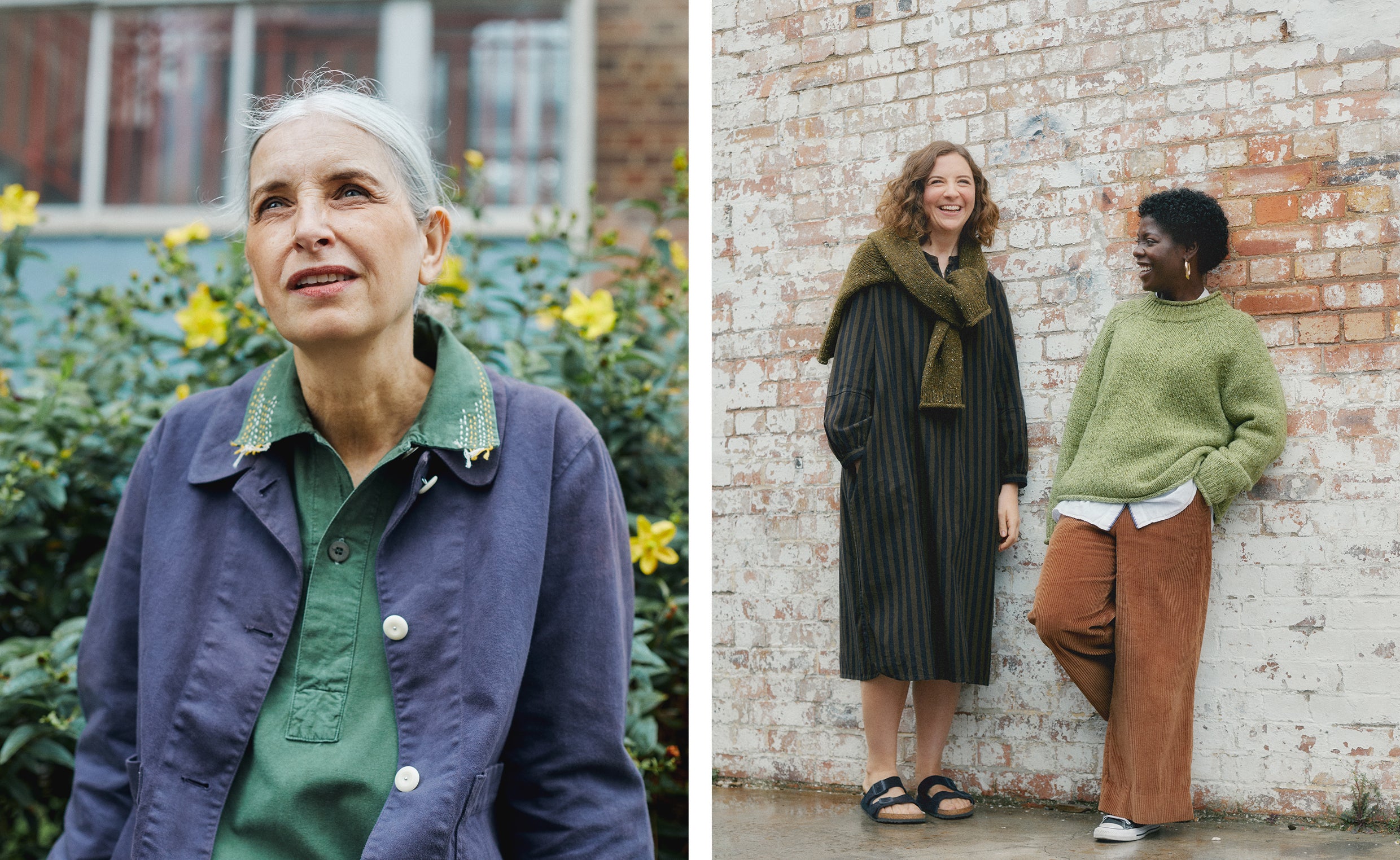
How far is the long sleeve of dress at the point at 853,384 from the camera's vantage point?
1.56 m

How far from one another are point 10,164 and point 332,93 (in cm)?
617

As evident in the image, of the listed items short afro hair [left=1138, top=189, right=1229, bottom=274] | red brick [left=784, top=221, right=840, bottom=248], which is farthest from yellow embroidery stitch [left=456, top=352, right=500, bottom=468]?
short afro hair [left=1138, top=189, right=1229, bottom=274]

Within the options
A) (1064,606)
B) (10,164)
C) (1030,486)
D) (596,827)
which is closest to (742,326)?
(1030,486)

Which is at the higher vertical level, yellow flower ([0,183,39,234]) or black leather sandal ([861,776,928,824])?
yellow flower ([0,183,39,234])

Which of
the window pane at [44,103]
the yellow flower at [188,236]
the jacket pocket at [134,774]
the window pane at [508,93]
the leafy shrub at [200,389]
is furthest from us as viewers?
the window pane at [44,103]

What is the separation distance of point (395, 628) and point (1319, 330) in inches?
46.6

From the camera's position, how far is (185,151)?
21.3 ft

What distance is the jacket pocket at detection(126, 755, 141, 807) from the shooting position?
155cm

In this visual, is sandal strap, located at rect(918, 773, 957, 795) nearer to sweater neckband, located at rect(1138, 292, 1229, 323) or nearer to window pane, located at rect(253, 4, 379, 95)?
sweater neckband, located at rect(1138, 292, 1229, 323)

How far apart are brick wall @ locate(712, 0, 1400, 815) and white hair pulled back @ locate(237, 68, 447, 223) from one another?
436 millimetres

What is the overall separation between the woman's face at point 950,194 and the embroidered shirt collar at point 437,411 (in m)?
0.67

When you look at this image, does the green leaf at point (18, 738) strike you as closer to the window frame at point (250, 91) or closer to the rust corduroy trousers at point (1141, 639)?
the rust corduroy trousers at point (1141, 639)

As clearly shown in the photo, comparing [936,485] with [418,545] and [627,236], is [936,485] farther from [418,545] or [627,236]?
[627,236]

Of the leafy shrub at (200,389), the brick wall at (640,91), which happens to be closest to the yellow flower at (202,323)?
the leafy shrub at (200,389)
